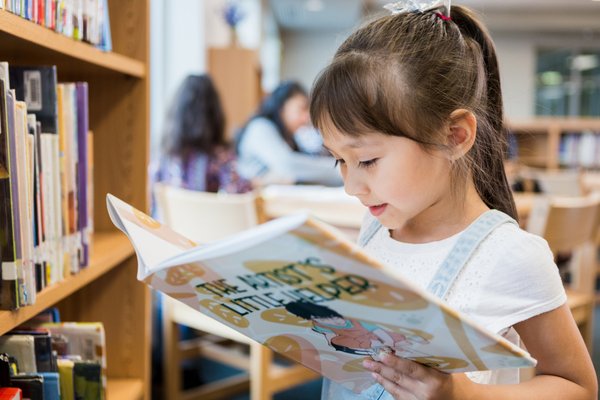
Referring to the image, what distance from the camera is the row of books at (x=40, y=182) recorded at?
2.44 ft

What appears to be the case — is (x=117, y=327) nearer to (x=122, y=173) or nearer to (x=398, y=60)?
(x=122, y=173)

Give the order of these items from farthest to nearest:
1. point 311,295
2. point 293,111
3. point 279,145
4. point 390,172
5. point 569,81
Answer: point 569,81 → point 293,111 → point 279,145 → point 390,172 → point 311,295

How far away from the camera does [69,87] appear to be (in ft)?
3.29

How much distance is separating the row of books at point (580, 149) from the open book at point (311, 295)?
5422 mm

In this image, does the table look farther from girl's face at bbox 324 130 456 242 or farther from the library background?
girl's face at bbox 324 130 456 242

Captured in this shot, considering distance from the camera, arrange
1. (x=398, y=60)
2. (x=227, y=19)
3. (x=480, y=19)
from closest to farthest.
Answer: (x=398, y=60), (x=480, y=19), (x=227, y=19)

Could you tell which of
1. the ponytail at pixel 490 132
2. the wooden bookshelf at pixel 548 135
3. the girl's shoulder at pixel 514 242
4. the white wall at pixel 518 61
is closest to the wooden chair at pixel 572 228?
the ponytail at pixel 490 132

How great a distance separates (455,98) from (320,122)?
6.9 inches

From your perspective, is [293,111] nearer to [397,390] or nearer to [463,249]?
[463,249]

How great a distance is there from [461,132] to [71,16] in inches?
22.4

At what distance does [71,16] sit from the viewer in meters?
0.94

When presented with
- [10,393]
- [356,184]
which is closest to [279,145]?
[356,184]

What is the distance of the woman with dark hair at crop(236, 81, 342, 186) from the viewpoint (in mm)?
3641

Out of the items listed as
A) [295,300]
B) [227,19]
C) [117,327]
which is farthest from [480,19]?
[227,19]
